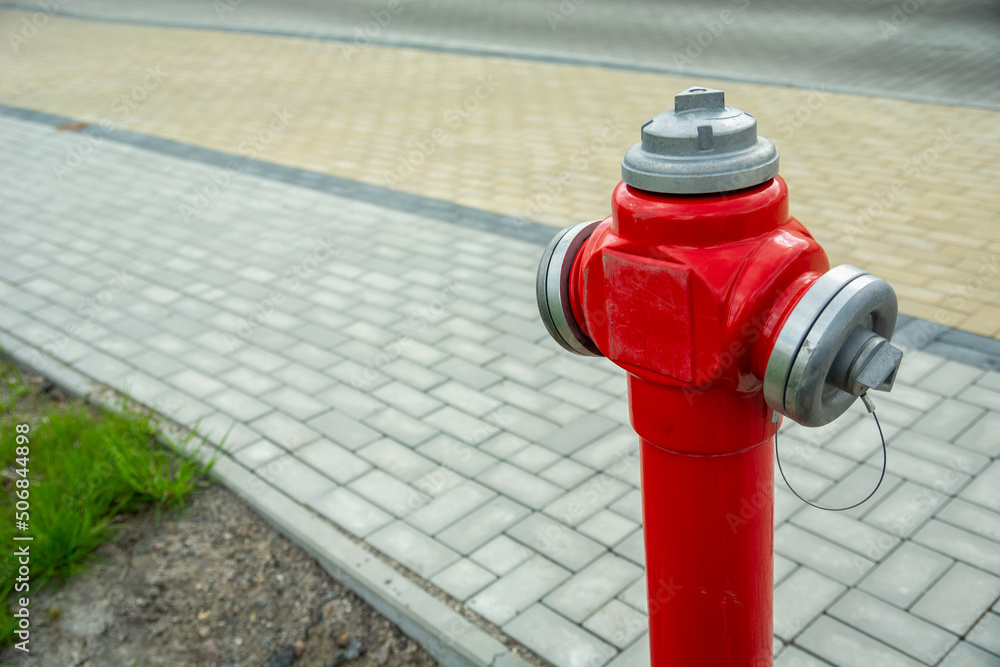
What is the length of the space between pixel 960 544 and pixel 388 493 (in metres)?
2.03

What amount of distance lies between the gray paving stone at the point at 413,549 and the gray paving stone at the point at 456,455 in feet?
1.31

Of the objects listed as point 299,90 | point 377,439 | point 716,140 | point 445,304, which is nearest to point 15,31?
point 299,90

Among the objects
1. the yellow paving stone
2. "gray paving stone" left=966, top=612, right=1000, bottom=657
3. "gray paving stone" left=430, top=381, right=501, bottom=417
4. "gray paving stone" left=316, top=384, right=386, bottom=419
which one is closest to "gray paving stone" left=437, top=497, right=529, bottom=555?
"gray paving stone" left=430, top=381, right=501, bottom=417

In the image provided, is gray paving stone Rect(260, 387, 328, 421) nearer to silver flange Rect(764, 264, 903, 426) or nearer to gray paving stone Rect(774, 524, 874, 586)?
gray paving stone Rect(774, 524, 874, 586)

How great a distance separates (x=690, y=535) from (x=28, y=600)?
2.40 m

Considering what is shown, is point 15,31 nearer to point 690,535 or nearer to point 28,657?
point 28,657

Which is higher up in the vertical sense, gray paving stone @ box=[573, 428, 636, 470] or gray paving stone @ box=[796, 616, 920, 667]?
gray paving stone @ box=[796, 616, 920, 667]

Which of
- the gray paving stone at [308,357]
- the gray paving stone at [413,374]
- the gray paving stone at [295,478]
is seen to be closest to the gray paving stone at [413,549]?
→ the gray paving stone at [295,478]

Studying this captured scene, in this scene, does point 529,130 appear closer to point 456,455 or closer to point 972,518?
point 456,455

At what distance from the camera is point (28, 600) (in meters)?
2.99

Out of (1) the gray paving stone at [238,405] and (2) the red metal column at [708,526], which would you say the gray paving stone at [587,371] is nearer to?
(1) the gray paving stone at [238,405]

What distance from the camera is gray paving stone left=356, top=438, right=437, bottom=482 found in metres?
3.54

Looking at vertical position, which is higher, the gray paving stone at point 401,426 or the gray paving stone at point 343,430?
the gray paving stone at point 343,430

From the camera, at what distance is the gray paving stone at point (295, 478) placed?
345 centimetres
